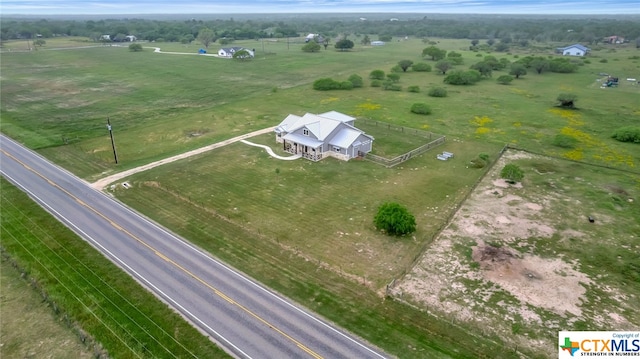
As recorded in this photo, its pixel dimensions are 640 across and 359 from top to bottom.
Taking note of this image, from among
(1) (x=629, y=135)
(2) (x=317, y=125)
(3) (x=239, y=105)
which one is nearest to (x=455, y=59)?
(1) (x=629, y=135)

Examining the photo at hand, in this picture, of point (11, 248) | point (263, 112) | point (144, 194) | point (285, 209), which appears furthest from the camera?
point (263, 112)

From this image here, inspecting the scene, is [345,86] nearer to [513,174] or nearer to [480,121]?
[480,121]

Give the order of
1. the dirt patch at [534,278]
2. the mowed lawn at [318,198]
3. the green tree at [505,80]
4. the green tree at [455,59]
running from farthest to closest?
the green tree at [455,59]
the green tree at [505,80]
the mowed lawn at [318,198]
the dirt patch at [534,278]

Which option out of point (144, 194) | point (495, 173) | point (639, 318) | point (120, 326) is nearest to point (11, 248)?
point (144, 194)

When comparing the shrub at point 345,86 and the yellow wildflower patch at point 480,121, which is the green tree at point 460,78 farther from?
the yellow wildflower patch at point 480,121

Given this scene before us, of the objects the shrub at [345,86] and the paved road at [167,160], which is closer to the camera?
the paved road at [167,160]

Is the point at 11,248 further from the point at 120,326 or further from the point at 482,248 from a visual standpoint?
the point at 482,248

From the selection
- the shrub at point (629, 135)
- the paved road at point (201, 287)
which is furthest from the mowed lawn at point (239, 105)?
the paved road at point (201, 287)
